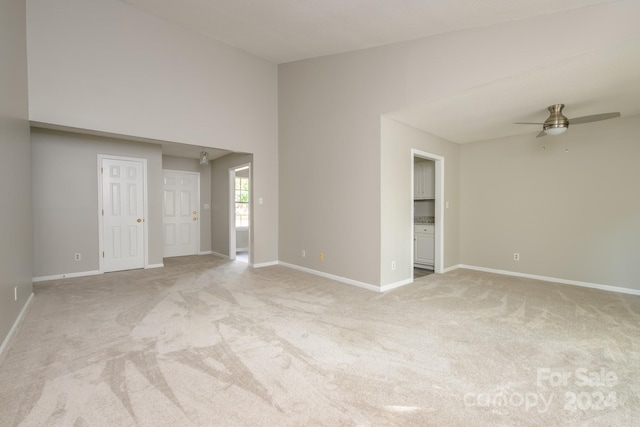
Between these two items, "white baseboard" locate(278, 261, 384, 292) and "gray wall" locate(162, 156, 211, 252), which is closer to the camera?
"white baseboard" locate(278, 261, 384, 292)

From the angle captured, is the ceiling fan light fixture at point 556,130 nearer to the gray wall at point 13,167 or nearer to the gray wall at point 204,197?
the gray wall at point 13,167

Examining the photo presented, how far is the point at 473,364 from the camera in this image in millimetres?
2275

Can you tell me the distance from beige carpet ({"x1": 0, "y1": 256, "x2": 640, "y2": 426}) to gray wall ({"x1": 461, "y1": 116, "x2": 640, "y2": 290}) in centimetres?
68

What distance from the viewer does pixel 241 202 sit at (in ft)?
27.6

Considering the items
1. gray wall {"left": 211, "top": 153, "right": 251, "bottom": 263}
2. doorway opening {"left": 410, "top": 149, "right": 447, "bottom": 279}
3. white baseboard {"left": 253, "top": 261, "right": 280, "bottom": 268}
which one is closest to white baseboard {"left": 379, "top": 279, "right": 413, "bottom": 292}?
doorway opening {"left": 410, "top": 149, "right": 447, "bottom": 279}

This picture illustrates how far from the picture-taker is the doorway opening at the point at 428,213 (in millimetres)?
5473

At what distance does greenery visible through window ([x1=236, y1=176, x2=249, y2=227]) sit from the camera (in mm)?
8336

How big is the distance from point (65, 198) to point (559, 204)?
8160 mm

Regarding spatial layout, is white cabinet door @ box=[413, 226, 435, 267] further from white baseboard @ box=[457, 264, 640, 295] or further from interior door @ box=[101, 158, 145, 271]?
interior door @ box=[101, 158, 145, 271]

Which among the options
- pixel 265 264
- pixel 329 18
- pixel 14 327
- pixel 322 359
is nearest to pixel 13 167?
pixel 14 327

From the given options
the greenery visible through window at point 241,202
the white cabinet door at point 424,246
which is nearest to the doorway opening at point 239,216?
the greenery visible through window at point 241,202

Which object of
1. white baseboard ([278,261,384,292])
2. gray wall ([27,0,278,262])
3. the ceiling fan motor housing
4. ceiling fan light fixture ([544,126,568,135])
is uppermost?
gray wall ([27,0,278,262])

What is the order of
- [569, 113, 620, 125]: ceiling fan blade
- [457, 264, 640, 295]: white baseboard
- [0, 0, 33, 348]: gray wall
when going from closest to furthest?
1. [0, 0, 33, 348]: gray wall
2. [569, 113, 620, 125]: ceiling fan blade
3. [457, 264, 640, 295]: white baseboard

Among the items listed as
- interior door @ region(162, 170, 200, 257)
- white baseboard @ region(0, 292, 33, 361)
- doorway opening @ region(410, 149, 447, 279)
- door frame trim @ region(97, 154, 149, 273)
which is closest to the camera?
white baseboard @ region(0, 292, 33, 361)
